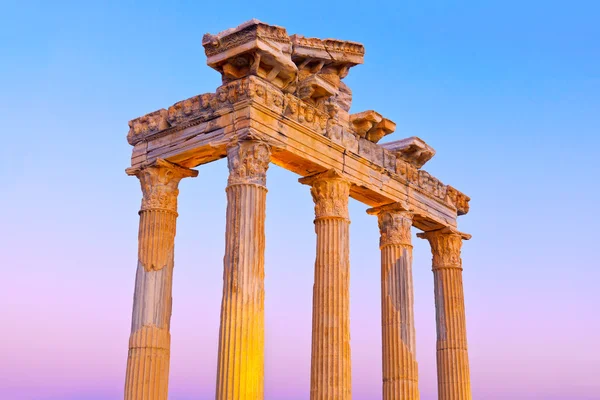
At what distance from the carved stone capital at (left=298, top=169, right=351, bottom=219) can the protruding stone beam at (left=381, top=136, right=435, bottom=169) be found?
14.6 ft

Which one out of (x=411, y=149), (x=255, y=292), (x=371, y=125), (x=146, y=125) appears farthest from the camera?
(x=411, y=149)

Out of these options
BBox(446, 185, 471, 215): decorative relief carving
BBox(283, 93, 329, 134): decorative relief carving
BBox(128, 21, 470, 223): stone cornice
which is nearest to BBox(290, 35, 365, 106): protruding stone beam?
BBox(128, 21, 470, 223): stone cornice

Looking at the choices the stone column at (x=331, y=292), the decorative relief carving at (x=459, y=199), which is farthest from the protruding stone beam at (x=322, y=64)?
the decorative relief carving at (x=459, y=199)

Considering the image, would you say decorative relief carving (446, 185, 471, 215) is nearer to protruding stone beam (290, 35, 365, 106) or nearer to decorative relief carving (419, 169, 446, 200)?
decorative relief carving (419, 169, 446, 200)

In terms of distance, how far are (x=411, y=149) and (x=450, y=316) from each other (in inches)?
317

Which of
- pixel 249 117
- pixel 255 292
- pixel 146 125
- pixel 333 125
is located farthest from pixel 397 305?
pixel 146 125

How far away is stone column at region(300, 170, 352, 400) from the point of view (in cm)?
2631

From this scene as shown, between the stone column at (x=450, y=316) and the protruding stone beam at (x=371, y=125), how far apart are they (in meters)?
6.84

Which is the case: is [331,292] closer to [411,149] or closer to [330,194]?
[330,194]

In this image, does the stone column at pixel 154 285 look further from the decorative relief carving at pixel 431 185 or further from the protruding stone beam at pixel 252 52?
the decorative relief carving at pixel 431 185

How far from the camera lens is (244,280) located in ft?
77.0

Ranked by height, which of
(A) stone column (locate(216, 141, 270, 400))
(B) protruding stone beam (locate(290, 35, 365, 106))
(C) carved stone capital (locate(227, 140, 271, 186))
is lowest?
(A) stone column (locate(216, 141, 270, 400))

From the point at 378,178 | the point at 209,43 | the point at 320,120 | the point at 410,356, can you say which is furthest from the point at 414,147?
the point at 209,43

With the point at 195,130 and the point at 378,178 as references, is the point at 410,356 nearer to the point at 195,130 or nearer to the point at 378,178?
the point at 378,178
